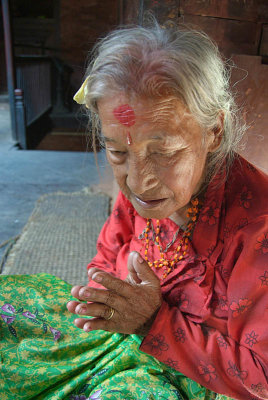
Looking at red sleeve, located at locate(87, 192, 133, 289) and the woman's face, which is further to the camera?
red sleeve, located at locate(87, 192, 133, 289)

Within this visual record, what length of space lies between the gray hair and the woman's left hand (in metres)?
0.42

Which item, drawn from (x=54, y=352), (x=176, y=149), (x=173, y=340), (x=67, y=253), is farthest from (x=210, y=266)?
(x=67, y=253)

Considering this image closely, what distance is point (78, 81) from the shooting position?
394 inches

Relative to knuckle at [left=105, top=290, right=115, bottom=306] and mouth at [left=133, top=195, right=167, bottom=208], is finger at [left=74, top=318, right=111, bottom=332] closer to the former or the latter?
knuckle at [left=105, top=290, right=115, bottom=306]

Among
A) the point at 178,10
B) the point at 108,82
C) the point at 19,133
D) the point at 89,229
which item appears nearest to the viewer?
the point at 108,82

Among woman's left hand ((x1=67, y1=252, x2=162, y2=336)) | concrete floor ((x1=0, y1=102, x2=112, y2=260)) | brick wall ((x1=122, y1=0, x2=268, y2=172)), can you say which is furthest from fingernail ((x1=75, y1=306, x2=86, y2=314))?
concrete floor ((x1=0, y1=102, x2=112, y2=260))

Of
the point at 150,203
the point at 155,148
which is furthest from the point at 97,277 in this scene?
the point at 155,148

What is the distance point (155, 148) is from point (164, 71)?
185 millimetres

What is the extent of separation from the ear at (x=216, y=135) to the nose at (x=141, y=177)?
0.19 meters

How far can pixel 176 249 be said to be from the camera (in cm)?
121

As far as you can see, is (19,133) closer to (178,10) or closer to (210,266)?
(178,10)

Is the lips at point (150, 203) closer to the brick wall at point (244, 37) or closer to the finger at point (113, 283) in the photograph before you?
the finger at point (113, 283)

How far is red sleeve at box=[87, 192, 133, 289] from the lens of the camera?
148cm

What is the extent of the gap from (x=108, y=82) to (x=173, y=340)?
27.1 inches
